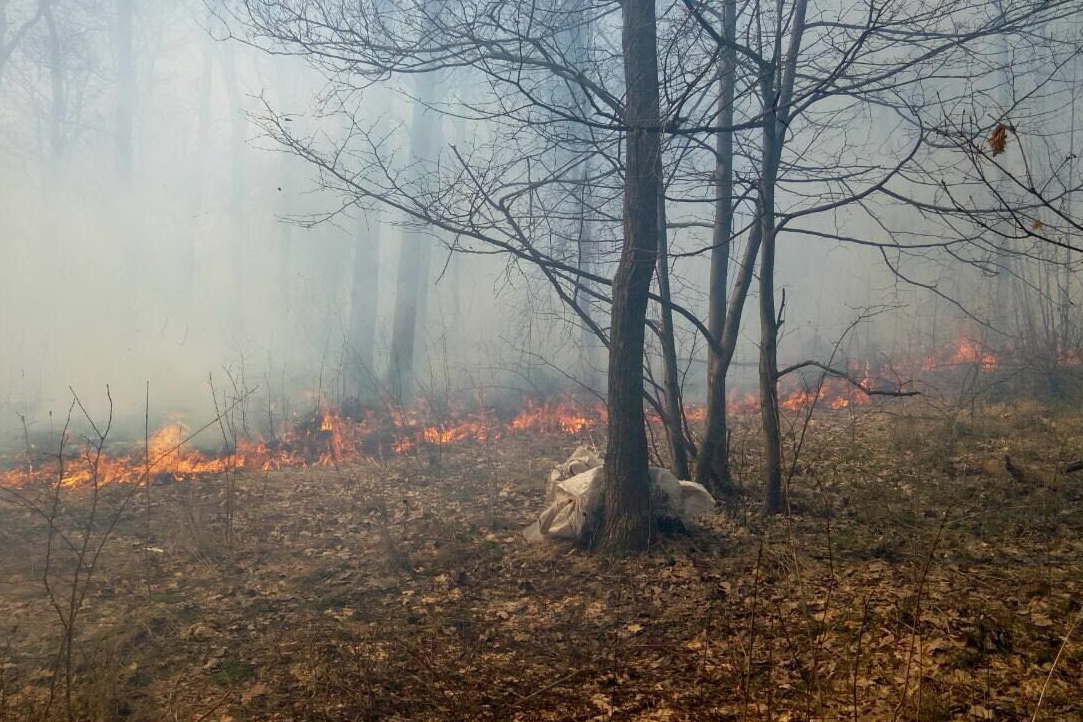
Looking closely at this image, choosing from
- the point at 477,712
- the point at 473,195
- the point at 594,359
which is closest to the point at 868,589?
the point at 477,712

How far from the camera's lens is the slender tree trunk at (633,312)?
6.34m

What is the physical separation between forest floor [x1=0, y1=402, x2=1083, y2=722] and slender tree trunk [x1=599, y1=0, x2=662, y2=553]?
389 mm

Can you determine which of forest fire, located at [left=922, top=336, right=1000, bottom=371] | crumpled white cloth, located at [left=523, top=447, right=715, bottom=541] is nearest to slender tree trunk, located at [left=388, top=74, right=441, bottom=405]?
crumpled white cloth, located at [left=523, top=447, right=715, bottom=541]

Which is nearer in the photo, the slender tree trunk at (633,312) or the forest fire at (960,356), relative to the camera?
the slender tree trunk at (633,312)

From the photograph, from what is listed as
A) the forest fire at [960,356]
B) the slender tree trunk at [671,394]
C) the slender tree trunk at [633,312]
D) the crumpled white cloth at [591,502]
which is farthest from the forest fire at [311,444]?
the forest fire at [960,356]

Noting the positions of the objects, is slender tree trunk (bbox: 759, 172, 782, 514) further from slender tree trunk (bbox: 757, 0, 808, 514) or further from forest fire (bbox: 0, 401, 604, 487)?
forest fire (bbox: 0, 401, 604, 487)

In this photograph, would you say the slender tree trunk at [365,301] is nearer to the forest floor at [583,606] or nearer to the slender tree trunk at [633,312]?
the forest floor at [583,606]

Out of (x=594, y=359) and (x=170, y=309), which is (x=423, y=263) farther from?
(x=170, y=309)

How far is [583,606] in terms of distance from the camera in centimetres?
540

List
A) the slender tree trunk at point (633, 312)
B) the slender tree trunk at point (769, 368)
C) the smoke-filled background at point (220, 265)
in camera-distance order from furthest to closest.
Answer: the smoke-filled background at point (220, 265) < the slender tree trunk at point (769, 368) < the slender tree trunk at point (633, 312)

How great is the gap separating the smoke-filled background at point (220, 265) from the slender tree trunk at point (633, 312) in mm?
8000

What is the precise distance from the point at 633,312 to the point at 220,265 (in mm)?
37689

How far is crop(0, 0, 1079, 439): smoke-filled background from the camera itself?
1861 centimetres

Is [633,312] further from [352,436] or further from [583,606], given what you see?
[352,436]
